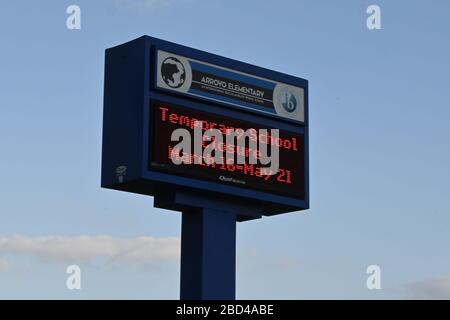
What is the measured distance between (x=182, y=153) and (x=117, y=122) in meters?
1.93

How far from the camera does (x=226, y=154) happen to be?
3400cm

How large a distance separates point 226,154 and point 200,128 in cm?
111

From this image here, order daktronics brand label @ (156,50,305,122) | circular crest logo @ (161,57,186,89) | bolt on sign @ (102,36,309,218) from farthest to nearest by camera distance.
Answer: daktronics brand label @ (156,50,305,122), circular crest logo @ (161,57,186,89), bolt on sign @ (102,36,309,218)

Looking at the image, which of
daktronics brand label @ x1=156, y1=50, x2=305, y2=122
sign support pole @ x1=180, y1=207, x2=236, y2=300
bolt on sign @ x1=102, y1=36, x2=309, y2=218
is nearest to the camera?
bolt on sign @ x1=102, y1=36, x2=309, y2=218

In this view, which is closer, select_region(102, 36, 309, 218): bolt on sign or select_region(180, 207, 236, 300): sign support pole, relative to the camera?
select_region(102, 36, 309, 218): bolt on sign

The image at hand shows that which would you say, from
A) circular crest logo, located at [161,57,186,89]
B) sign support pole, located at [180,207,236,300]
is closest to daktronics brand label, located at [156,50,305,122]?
circular crest logo, located at [161,57,186,89]

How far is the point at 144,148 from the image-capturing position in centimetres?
3222

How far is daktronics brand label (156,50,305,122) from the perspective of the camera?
3344 cm

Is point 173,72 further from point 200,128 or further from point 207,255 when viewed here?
point 207,255

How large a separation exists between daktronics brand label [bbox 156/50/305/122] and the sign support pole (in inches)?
129

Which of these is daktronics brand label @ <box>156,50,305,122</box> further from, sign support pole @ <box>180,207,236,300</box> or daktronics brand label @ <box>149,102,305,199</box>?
sign support pole @ <box>180,207,236,300</box>

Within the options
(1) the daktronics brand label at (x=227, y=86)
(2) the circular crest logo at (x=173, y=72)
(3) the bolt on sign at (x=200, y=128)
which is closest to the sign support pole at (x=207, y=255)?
(3) the bolt on sign at (x=200, y=128)

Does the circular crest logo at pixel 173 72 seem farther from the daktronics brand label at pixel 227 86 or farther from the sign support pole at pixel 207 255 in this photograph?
the sign support pole at pixel 207 255
